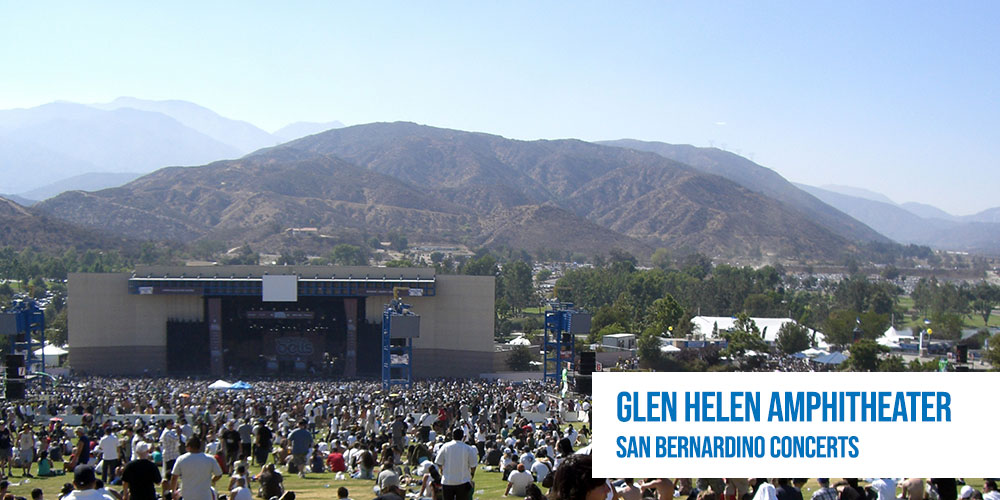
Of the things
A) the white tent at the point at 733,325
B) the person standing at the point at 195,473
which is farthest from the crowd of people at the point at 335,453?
the white tent at the point at 733,325

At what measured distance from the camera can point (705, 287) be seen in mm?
95875

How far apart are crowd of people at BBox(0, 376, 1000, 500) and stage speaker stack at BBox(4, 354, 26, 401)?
0.42m

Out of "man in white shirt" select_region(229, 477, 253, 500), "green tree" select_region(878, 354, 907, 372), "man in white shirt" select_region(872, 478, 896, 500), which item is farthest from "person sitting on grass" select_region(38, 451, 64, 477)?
"green tree" select_region(878, 354, 907, 372)

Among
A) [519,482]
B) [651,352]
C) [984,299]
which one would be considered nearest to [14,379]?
[519,482]

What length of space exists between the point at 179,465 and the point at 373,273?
46.9m

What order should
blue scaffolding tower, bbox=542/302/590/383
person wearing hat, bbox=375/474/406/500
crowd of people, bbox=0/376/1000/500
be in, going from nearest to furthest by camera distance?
crowd of people, bbox=0/376/1000/500 → person wearing hat, bbox=375/474/406/500 → blue scaffolding tower, bbox=542/302/590/383

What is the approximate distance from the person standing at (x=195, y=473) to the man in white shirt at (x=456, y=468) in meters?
2.15

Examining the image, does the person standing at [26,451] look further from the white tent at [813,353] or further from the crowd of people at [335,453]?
the white tent at [813,353]

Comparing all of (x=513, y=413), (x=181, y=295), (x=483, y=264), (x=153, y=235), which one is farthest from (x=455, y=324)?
(x=153, y=235)

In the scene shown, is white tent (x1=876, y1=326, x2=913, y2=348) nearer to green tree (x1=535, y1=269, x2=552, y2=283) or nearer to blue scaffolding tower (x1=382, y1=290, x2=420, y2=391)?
blue scaffolding tower (x1=382, y1=290, x2=420, y2=391)

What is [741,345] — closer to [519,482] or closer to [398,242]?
[519,482]

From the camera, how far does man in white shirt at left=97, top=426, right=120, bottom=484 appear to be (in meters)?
12.7

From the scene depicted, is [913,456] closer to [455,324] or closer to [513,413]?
[513,413]

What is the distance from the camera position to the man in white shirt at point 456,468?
916 centimetres
